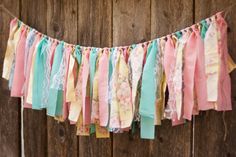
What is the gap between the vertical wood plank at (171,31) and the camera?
5.22 feet

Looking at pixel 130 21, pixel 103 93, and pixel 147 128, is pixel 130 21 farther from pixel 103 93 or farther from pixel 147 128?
pixel 147 128

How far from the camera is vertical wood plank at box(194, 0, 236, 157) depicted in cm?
152

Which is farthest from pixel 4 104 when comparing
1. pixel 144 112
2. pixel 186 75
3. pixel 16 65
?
pixel 186 75

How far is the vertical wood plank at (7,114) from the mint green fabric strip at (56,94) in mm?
355

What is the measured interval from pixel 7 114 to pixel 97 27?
2.20 feet

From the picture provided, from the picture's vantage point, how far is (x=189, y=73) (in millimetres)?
1454

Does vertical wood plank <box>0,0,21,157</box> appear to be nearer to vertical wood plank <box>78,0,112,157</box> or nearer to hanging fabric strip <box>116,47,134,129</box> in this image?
vertical wood plank <box>78,0,112,157</box>

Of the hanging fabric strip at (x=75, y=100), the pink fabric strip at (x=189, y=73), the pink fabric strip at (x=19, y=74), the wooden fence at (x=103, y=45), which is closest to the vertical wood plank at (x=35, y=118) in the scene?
the wooden fence at (x=103, y=45)

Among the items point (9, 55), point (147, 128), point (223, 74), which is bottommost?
point (147, 128)

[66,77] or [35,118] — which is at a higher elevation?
[66,77]

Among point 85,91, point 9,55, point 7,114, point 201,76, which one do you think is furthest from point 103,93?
point 7,114

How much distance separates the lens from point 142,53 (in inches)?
61.7

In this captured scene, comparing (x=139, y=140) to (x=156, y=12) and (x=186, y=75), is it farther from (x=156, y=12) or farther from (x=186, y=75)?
(x=156, y=12)

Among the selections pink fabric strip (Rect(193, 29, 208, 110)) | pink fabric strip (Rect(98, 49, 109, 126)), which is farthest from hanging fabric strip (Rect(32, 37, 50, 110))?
pink fabric strip (Rect(193, 29, 208, 110))
